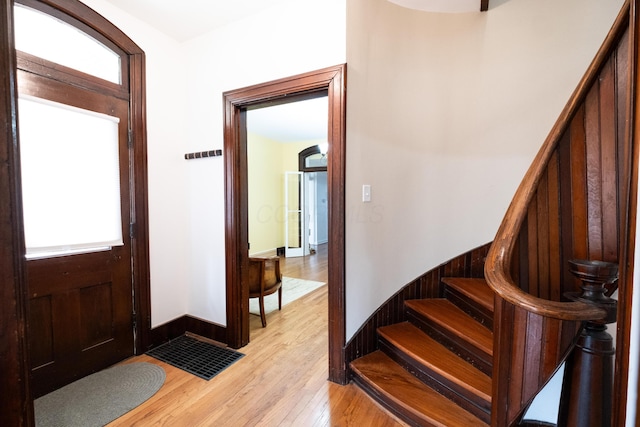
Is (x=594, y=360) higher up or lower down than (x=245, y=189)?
lower down

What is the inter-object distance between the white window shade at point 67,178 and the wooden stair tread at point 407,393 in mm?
2100

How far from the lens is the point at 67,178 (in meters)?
1.78

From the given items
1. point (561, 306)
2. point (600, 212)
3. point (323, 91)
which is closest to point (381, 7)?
point (323, 91)

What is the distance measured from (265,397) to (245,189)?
154 cm

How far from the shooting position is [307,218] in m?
6.27

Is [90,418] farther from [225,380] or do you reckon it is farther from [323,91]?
[323,91]

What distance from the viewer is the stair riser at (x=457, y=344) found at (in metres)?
1.47

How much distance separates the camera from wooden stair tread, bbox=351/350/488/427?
137cm

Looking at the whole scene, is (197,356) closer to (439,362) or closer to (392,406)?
(392,406)

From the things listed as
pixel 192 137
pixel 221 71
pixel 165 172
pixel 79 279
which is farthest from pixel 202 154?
pixel 79 279

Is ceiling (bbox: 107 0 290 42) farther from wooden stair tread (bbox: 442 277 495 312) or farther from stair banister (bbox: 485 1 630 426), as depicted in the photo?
wooden stair tread (bbox: 442 277 495 312)

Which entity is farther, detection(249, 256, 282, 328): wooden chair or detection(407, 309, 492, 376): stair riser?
detection(249, 256, 282, 328): wooden chair

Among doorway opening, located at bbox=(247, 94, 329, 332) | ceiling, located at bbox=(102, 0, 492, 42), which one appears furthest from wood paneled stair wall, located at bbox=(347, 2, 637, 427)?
doorway opening, located at bbox=(247, 94, 329, 332)

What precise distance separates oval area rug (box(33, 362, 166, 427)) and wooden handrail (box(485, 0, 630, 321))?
2141 millimetres
